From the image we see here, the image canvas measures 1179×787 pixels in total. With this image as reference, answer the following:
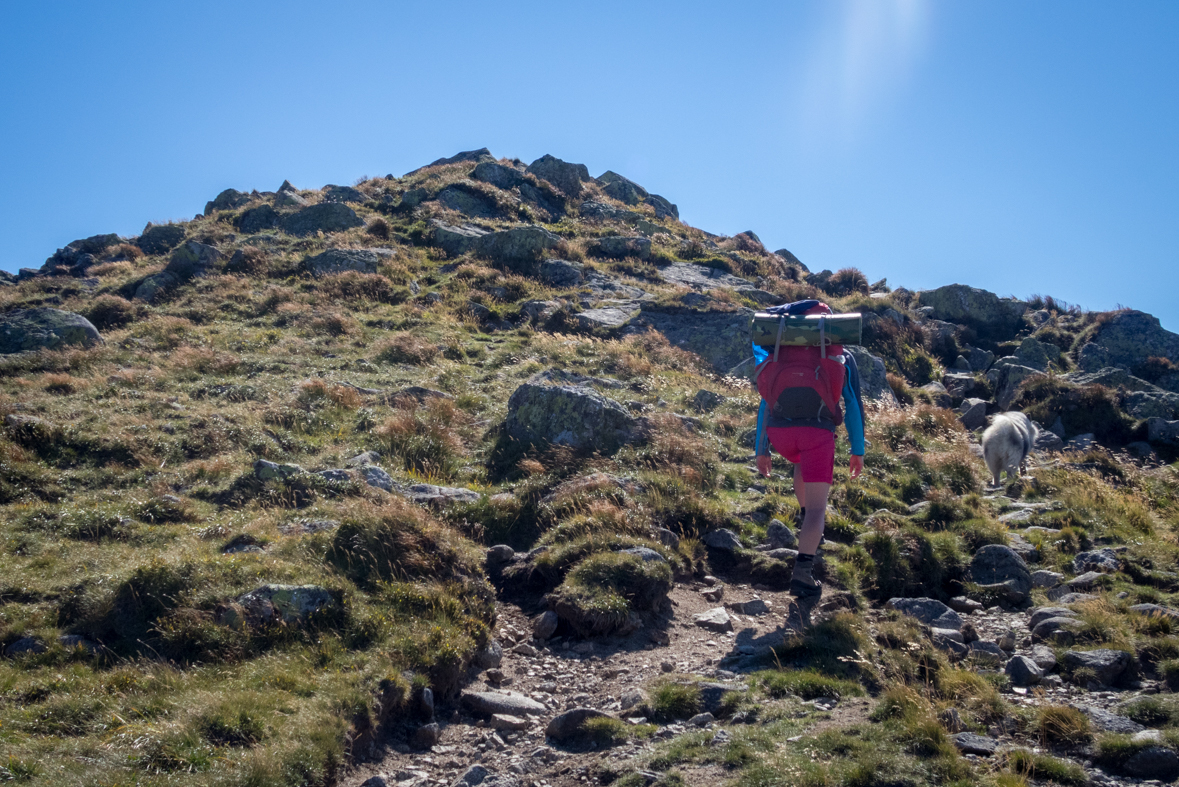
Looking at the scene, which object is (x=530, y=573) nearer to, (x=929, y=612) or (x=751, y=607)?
(x=751, y=607)

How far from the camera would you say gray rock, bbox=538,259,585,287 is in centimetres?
2202

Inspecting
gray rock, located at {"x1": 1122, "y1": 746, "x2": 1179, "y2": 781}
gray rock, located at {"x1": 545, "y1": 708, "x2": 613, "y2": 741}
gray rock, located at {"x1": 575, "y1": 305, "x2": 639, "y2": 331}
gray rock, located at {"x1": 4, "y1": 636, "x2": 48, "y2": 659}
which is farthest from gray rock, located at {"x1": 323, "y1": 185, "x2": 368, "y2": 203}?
gray rock, located at {"x1": 1122, "y1": 746, "x2": 1179, "y2": 781}

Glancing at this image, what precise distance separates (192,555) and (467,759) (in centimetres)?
303

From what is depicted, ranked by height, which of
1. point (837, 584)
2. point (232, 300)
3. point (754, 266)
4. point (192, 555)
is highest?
point (754, 266)

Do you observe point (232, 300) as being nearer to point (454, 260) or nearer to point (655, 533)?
point (454, 260)

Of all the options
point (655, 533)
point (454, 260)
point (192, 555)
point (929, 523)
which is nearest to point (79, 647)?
point (192, 555)

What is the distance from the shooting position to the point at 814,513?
6.10 m

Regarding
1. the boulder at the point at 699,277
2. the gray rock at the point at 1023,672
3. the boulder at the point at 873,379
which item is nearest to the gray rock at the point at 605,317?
the boulder at the point at 699,277

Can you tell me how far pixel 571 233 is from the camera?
27672 millimetres

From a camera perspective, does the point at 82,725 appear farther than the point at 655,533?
No

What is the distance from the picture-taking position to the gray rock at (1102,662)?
4738 mm

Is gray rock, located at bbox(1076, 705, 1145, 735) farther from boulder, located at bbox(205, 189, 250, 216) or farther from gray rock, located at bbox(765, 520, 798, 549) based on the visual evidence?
boulder, located at bbox(205, 189, 250, 216)

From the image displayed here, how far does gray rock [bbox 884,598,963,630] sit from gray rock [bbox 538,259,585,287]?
16.8 m

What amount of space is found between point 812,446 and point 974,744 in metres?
2.63
